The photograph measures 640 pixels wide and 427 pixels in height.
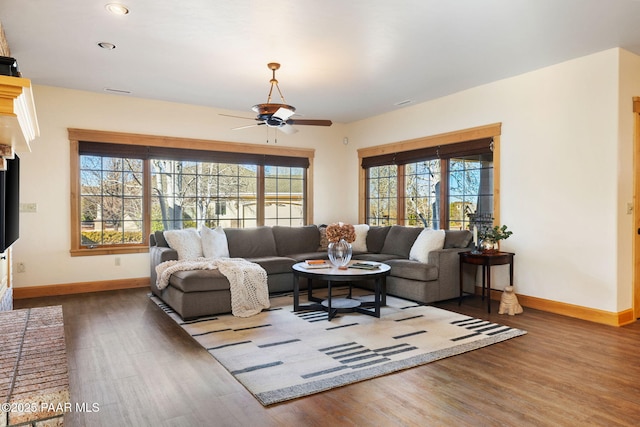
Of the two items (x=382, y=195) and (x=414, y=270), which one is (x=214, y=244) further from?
(x=382, y=195)

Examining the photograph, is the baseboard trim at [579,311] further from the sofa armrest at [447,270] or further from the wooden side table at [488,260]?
the sofa armrest at [447,270]

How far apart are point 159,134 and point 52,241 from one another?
2016 millimetres

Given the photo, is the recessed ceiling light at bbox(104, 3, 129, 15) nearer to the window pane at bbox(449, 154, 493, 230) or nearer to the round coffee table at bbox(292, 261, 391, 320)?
the round coffee table at bbox(292, 261, 391, 320)

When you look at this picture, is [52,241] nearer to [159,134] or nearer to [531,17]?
[159,134]

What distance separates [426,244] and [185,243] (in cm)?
303

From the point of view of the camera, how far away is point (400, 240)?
6.00 metres

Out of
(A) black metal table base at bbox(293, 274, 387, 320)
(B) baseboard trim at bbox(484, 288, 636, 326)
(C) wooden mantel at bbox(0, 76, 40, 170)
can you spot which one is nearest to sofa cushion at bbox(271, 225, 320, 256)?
(A) black metal table base at bbox(293, 274, 387, 320)

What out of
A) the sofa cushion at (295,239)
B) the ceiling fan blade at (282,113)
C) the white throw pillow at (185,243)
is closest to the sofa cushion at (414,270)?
the sofa cushion at (295,239)

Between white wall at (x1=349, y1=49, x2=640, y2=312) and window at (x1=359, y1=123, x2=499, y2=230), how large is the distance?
13.1 inches

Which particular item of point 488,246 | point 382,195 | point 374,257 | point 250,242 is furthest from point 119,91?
point 488,246

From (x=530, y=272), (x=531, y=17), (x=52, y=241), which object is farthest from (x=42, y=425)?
(x=52, y=241)

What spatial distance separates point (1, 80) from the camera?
1.20m

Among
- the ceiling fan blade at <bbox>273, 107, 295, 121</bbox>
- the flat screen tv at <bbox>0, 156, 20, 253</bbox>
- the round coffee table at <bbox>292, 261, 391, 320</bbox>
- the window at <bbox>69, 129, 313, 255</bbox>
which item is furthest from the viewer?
the window at <bbox>69, 129, 313, 255</bbox>

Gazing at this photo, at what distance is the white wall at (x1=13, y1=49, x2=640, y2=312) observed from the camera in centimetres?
425
